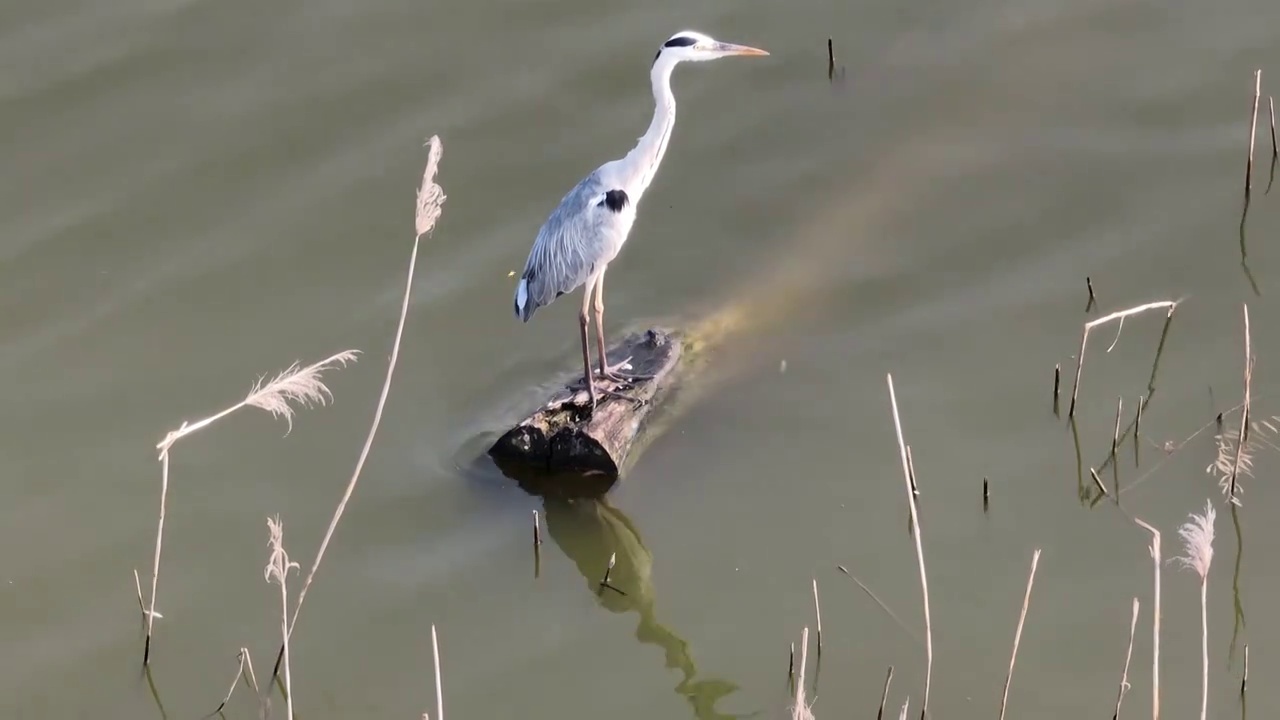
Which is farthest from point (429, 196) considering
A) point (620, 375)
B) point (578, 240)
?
point (578, 240)

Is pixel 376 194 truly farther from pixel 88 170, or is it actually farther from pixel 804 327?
pixel 804 327

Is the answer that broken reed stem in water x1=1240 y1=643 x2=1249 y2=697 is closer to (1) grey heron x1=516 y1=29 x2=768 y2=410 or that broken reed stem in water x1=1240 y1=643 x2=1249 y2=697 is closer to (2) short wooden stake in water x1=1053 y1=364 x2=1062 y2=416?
(2) short wooden stake in water x1=1053 y1=364 x2=1062 y2=416

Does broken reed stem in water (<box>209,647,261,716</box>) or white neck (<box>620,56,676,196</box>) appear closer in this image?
broken reed stem in water (<box>209,647,261,716</box>)

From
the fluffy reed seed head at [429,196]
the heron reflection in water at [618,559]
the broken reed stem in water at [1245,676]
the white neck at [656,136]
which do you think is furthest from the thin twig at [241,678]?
the broken reed stem in water at [1245,676]

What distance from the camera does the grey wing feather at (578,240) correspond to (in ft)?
19.2

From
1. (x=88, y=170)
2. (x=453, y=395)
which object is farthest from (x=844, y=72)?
(x=88, y=170)

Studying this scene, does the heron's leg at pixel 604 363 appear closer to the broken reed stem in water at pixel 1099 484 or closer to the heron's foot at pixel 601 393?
the heron's foot at pixel 601 393

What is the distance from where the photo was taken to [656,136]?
5801 mm

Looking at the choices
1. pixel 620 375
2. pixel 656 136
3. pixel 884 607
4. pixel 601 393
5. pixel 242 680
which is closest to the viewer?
pixel 242 680

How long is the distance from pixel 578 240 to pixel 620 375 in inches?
22.1

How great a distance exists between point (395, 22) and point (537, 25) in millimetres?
757

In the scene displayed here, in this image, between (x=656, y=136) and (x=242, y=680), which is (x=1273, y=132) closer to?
(x=656, y=136)

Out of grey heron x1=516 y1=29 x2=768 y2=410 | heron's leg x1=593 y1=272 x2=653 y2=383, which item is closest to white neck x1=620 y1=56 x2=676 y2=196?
grey heron x1=516 y1=29 x2=768 y2=410

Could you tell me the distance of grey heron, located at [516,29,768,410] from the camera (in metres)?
5.83
